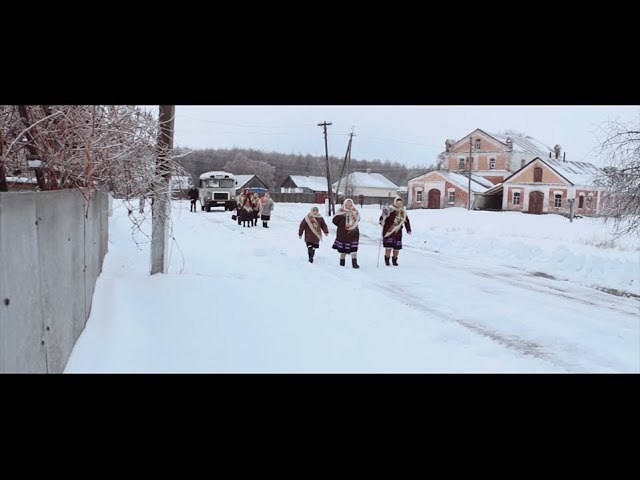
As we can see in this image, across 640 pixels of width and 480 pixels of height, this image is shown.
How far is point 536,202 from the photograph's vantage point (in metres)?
42.9

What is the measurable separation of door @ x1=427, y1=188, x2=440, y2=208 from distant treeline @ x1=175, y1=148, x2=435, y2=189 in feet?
92.0

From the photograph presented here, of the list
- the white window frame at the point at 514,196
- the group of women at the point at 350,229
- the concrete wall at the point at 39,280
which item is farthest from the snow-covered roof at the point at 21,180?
the white window frame at the point at 514,196

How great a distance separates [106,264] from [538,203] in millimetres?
38987

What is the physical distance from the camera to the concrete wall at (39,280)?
254cm

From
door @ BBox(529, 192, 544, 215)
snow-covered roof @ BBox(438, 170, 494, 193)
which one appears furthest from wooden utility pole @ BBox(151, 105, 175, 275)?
door @ BBox(529, 192, 544, 215)

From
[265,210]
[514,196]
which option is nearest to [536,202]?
[514,196]

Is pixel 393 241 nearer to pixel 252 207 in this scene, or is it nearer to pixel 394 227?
pixel 394 227

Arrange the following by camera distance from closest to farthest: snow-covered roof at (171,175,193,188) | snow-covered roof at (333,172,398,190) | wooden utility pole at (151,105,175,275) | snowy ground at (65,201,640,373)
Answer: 1. snowy ground at (65,201,640,373)
2. wooden utility pole at (151,105,175,275)
3. snow-covered roof at (171,175,193,188)
4. snow-covered roof at (333,172,398,190)

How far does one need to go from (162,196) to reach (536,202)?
39.5 metres

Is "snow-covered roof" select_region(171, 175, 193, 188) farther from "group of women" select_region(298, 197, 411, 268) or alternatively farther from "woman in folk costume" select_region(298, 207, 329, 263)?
"woman in folk costume" select_region(298, 207, 329, 263)

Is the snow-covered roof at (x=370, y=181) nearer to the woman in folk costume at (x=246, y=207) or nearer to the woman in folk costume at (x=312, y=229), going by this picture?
the woman in folk costume at (x=246, y=207)

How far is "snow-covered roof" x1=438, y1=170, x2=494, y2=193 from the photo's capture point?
1748 inches

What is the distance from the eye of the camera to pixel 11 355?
2.60 m
